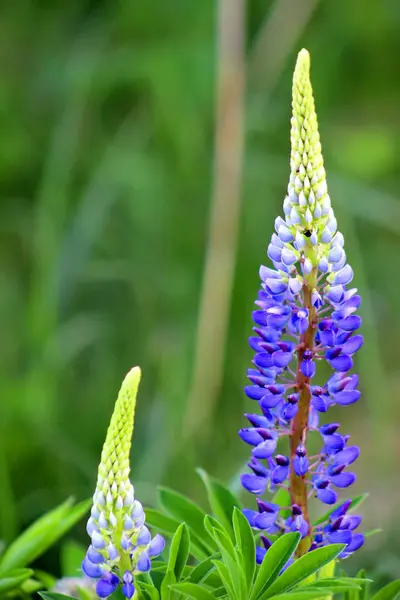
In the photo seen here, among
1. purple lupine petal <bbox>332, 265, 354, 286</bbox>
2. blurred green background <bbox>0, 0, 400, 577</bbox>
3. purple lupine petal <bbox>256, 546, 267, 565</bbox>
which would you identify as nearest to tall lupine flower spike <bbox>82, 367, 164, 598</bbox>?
purple lupine petal <bbox>256, 546, 267, 565</bbox>

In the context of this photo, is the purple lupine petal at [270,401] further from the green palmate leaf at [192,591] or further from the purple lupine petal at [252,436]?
A: the green palmate leaf at [192,591]

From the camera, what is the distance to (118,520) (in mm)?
747

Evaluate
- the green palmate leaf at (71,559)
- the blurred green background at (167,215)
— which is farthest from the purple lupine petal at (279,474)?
the blurred green background at (167,215)

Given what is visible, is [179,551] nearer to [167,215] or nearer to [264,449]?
[264,449]

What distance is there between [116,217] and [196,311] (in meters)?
0.40

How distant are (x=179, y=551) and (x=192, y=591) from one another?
0.28 feet

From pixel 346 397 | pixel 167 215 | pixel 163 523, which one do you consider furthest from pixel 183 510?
pixel 167 215

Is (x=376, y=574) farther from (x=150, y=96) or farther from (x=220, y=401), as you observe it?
(x=150, y=96)

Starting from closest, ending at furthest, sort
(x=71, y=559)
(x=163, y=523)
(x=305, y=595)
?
(x=305, y=595), (x=163, y=523), (x=71, y=559)

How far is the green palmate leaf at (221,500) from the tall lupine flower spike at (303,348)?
0.35 ft

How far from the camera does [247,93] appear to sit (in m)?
2.55

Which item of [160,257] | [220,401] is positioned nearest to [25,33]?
[160,257]

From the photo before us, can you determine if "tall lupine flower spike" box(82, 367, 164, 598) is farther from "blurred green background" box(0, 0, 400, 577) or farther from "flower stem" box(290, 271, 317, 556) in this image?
"blurred green background" box(0, 0, 400, 577)

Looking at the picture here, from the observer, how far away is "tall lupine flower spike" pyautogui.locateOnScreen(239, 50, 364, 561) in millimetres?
786
